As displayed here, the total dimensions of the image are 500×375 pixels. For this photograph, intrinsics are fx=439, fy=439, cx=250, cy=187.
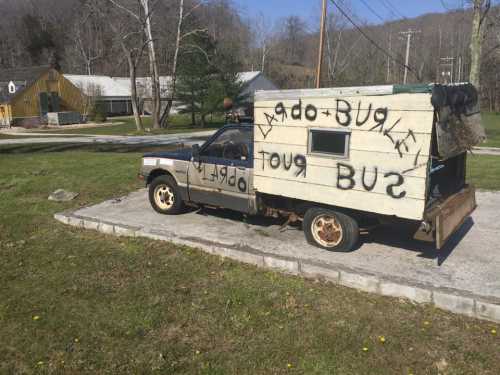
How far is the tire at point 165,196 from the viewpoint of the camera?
23.4 feet

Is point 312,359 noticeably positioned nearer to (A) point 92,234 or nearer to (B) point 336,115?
(B) point 336,115

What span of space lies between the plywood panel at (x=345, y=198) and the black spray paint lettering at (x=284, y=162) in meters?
0.15

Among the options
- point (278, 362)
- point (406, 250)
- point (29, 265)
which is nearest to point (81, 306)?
point (29, 265)

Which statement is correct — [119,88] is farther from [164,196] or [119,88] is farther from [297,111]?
[297,111]

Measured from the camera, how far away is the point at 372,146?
4887 millimetres

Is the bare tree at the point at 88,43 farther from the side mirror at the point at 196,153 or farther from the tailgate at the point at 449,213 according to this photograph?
the tailgate at the point at 449,213

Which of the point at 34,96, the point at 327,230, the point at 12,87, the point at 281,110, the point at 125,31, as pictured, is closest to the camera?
the point at 281,110

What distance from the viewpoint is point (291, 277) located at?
→ 16.6 feet

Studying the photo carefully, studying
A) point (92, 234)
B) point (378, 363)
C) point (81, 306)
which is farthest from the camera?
point (92, 234)

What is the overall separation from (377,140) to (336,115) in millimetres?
561

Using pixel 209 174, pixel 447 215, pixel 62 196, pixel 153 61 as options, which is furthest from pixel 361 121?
pixel 153 61

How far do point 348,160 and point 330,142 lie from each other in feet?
1.07

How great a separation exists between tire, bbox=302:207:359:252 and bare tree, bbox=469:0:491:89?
18481mm

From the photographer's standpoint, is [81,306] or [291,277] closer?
[81,306]
